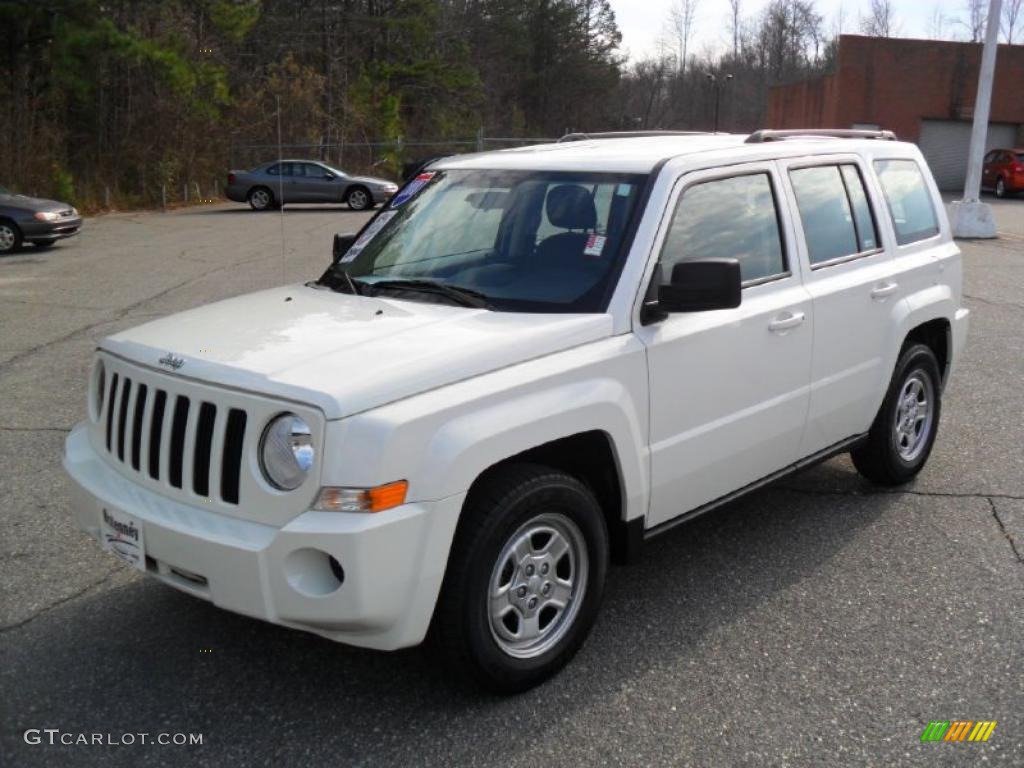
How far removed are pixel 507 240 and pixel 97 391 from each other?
1670mm

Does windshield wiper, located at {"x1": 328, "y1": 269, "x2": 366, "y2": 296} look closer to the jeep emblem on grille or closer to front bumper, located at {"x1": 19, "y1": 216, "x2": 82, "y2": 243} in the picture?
the jeep emblem on grille

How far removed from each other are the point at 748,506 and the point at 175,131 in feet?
99.3

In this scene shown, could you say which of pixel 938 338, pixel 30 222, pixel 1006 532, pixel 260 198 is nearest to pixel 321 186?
pixel 260 198

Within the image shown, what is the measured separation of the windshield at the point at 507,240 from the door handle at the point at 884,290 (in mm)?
1583

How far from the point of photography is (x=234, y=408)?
3.25 meters

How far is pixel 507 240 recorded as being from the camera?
168 inches

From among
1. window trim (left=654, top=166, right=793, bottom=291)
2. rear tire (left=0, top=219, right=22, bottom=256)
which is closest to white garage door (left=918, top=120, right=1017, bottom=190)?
rear tire (left=0, top=219, right=22, bottom=256)

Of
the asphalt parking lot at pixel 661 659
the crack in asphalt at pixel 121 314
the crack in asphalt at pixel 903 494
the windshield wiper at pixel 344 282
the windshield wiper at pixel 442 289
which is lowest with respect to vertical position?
the crack in asphalt at pixel 121 314

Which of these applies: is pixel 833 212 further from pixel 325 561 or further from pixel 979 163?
pixel 979 163

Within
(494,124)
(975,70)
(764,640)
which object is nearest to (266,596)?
(764,640)

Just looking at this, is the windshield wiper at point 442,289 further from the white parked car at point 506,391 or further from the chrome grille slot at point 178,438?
the chrome grille slot at point 178,438

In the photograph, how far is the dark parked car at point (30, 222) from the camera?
1806cm

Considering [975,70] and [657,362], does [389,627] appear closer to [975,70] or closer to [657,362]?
[657,362]

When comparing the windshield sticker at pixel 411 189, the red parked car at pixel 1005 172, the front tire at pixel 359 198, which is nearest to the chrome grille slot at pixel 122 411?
the windshield sticker at pixel 411 189
